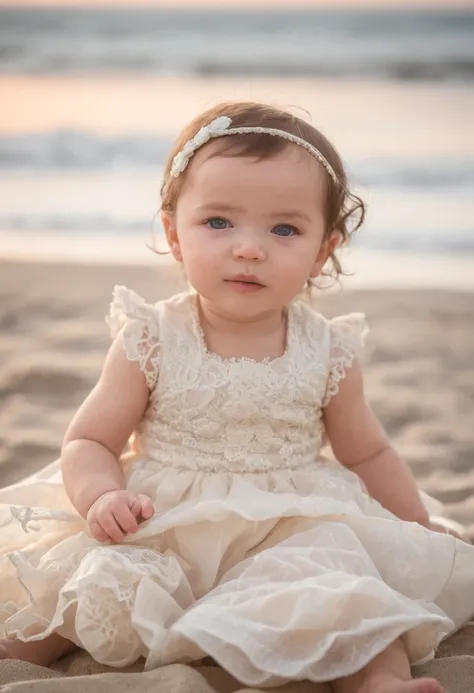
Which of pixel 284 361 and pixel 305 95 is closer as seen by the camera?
pixel 284 361

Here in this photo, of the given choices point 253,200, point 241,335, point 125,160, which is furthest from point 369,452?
point 125,160

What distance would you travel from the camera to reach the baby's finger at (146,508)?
2090 millimetres

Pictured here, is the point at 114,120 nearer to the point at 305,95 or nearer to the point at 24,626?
the point at 305,95

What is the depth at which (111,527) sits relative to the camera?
2074 mm

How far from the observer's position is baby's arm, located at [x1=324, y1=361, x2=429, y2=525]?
8.18 feet

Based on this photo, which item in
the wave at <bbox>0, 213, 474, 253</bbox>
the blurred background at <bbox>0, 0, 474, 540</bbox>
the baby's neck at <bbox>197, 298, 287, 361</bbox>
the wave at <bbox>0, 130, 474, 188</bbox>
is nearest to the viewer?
the baby's neck at <bbox>197, 298, 287, 361</bbox>

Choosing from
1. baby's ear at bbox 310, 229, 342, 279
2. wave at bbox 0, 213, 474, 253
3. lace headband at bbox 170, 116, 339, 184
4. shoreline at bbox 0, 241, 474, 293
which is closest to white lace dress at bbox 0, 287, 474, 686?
baby's ear at bbox 310, 229, 342, 279

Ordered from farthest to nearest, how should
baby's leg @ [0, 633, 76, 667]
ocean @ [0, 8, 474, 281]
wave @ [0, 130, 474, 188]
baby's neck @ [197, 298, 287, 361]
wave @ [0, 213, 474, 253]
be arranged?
1. wave @ [0, 130, 474, 188]
2. ocean @ [0, 8, 474, 281]
3. wave @ [0, 213, 474, 253]
4. baby's neck @ [197, 298, 287, 361]
5. baby's leg @ [0, 633, 76, 667]

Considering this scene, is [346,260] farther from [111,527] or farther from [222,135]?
[111,527]

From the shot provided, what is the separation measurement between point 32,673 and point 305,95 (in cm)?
1011

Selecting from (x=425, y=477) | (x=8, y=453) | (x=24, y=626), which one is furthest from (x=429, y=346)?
(x=24, y=626)

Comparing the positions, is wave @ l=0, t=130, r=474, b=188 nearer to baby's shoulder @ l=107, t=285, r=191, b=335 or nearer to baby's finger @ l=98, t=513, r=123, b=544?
baby's shoulder @ l=107, t=285, r=191, b=335

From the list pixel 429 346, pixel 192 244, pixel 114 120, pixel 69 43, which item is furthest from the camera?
pixel 69 43

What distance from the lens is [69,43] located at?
1380cm
